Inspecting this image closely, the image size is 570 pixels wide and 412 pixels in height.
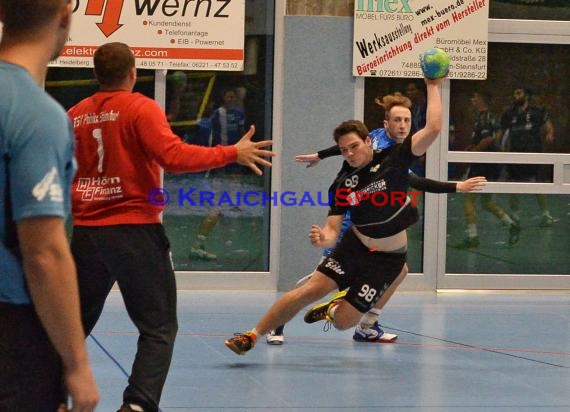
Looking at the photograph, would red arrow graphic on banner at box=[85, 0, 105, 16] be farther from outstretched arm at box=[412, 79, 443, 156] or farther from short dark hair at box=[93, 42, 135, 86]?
short dark hair at box=[93, 42, 135, 86]

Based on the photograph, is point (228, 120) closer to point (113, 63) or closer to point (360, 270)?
point (360, 270)

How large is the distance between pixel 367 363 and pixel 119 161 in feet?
9.72

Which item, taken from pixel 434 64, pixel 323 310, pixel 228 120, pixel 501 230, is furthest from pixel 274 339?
pixel 501 230

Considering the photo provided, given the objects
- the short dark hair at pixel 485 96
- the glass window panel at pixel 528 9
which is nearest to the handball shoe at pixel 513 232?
the short dark hair at pixel 485 96

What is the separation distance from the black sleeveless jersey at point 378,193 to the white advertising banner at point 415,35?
4.21m

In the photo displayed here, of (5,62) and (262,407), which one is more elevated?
(5,62)

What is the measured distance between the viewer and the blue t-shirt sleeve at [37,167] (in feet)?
7.11

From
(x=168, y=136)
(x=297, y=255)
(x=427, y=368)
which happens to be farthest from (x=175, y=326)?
(x=297, y=255)

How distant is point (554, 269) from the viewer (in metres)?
11.9

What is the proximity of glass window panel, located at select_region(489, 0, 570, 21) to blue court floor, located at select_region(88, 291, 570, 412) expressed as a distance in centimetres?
329

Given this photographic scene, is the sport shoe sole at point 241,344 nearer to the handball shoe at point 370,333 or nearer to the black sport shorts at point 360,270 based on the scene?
the black sport shorts at point 360,270

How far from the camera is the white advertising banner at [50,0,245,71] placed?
10711 mm

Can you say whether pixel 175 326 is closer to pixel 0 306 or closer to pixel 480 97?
pixel 0 306

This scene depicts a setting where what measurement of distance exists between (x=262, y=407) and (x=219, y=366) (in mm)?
1316
